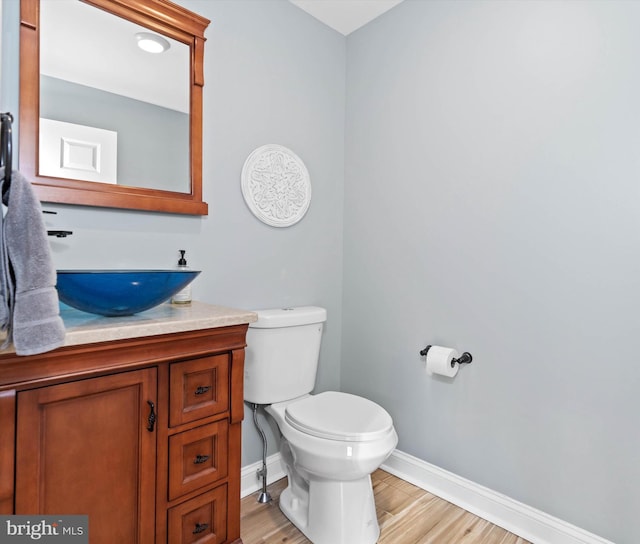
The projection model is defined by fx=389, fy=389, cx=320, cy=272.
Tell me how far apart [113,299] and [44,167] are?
2.00 feet

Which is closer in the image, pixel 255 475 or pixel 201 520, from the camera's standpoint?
pixel 201 520

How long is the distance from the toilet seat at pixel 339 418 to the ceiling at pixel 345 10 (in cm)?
201

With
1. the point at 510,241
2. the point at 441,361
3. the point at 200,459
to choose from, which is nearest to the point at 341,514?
the point at 200,459

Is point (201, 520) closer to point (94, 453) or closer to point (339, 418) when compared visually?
point (94, 453)

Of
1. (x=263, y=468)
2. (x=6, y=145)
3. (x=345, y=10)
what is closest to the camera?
(x=6, y=145)

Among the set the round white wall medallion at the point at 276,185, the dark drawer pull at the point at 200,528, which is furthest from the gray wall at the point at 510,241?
the dark drawer pull at the point at 200,528

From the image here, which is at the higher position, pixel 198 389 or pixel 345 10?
pixel 345 10

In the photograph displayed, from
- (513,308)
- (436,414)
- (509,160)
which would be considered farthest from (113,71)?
(436,414)

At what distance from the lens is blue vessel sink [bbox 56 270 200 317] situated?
1.02 meters

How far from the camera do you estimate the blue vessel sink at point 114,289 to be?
1.02m

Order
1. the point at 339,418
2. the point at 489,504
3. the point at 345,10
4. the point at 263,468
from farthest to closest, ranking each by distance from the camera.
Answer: the point at 345,10 → the point at 263,468 → the point at 489,504 → the point at 339,418

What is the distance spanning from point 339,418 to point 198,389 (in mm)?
619

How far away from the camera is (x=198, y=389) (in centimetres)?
123

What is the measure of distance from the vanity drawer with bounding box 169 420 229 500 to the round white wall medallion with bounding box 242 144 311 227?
103cm
